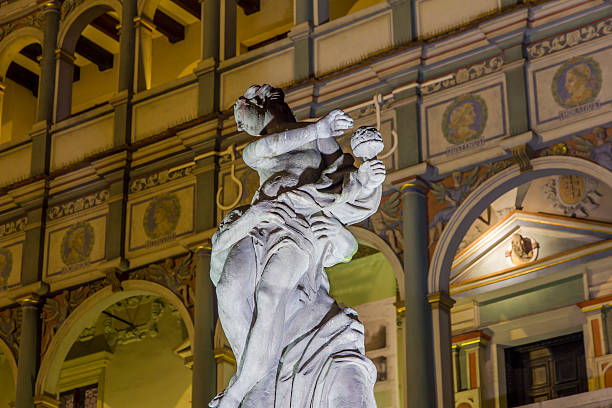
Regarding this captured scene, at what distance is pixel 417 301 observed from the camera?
12.7m

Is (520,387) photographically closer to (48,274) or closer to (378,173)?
(48,274)

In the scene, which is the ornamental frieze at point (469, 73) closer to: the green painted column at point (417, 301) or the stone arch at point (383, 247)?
the green painted column at point (417, 301)

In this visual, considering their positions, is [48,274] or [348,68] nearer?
[348,68]

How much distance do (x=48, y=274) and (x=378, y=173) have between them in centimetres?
1106

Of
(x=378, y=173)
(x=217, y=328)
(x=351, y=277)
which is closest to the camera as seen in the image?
(x=378, y=173)

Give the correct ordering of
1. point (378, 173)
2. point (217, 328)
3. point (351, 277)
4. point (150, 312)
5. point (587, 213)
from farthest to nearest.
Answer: point (150, 312)
point (351, 277)
point (587, 213)
point (217, 328)
point (378, 173)

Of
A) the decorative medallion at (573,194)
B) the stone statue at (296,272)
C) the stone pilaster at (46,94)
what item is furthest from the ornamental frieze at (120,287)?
the stone statue at (296,272)

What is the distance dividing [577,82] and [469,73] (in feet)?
3.98

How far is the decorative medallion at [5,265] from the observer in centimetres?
1628

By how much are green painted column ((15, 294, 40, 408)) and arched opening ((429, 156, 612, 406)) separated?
197 inches

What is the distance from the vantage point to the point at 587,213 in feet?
49.9

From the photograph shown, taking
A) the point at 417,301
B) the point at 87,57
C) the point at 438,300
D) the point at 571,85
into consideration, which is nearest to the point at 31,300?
the point at 87,57

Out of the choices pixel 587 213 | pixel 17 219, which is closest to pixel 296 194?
pixel 587 213

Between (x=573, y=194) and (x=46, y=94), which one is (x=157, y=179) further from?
(x=573, y=194)
